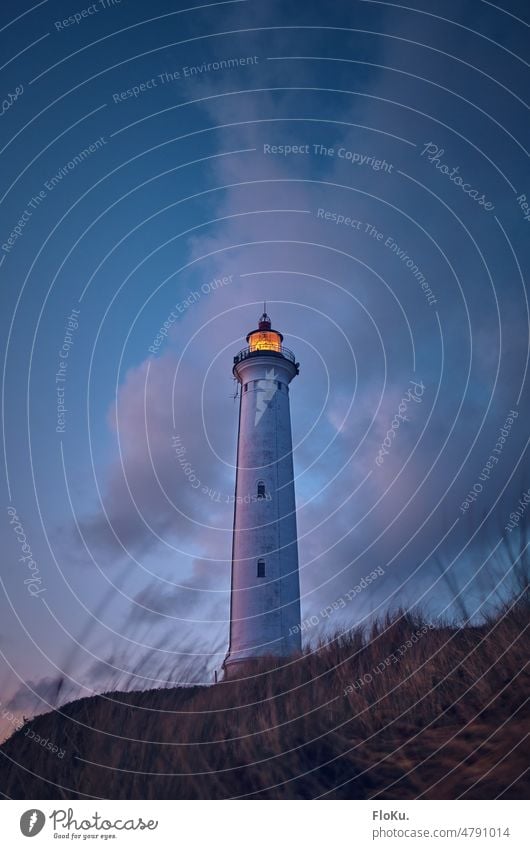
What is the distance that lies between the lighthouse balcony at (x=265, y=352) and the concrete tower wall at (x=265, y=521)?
121 mm

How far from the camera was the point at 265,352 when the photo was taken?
1037 inches

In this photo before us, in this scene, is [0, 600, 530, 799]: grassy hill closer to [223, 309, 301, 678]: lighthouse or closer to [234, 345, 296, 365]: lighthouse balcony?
[223, 309, 301, 678]: lighthouse

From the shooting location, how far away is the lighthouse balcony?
2638 cm

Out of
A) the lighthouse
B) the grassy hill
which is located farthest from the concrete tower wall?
the grassy hill

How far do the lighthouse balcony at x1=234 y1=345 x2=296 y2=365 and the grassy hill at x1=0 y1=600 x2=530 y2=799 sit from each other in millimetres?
19968

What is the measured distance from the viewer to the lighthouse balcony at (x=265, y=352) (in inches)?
1039

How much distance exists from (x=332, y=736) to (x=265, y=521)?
57.6ft

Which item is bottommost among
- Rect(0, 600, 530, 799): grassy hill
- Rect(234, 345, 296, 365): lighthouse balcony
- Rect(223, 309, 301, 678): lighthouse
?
Rect(0, 600, 530, 799): grassy hill

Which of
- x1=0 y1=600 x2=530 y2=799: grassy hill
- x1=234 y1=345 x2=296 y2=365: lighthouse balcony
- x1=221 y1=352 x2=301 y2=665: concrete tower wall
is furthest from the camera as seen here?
x1=234 y1=345 x2=296 y2=365: lighthouse balcony
